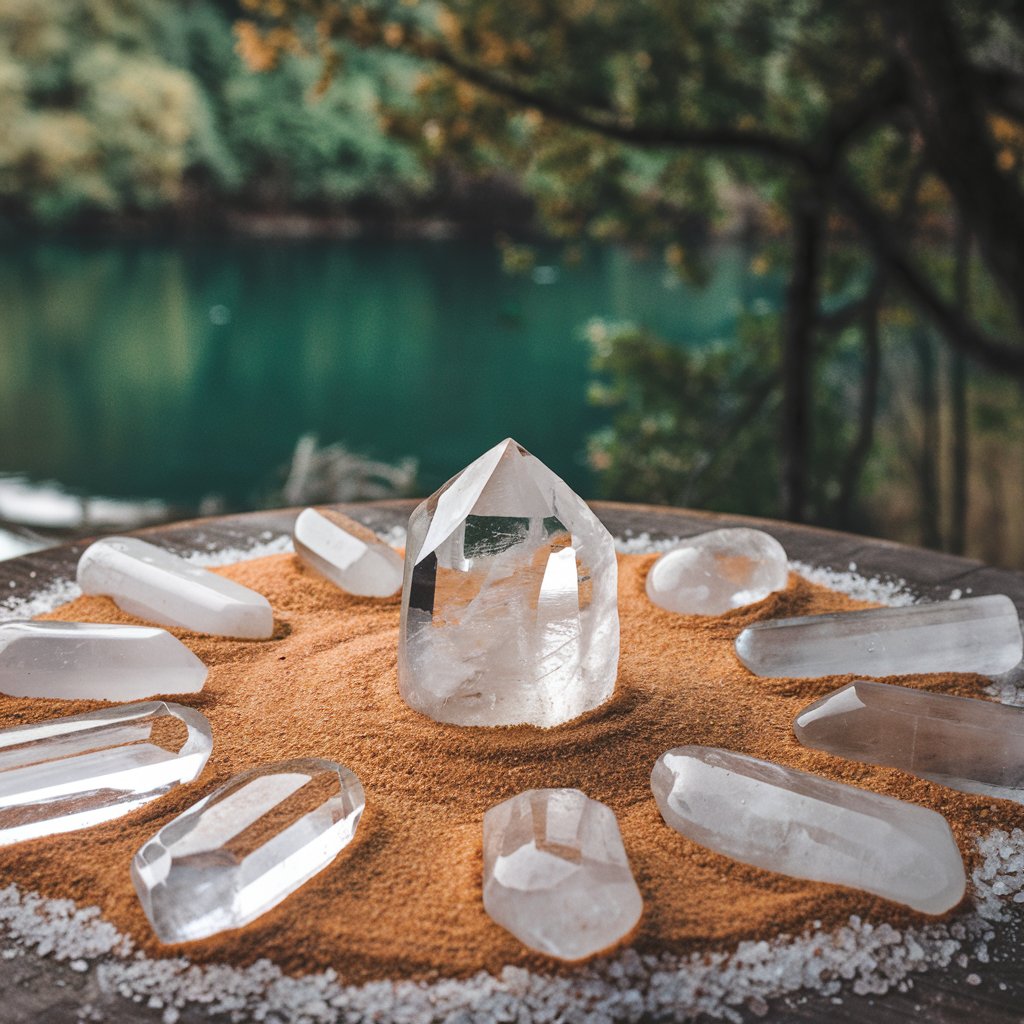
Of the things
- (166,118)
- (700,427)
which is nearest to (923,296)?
(700,427)

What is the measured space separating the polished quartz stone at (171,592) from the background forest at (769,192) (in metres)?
1.39

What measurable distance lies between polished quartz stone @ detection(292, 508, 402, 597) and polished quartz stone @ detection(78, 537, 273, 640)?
0.08 metres

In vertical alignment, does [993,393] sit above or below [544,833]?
below

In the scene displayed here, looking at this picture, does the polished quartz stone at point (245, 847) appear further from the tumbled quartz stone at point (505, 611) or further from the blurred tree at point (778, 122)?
the blurred tree at point (778, 122)

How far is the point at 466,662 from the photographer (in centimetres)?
67

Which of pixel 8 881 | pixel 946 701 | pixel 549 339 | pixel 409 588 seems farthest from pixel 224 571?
pixel 549 339

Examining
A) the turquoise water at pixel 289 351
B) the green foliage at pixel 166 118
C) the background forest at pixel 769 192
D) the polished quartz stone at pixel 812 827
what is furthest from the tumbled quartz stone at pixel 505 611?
the green foliage at pixel 166 118

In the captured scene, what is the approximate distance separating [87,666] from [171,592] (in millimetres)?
133

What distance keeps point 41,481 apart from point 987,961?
4543 millimetres

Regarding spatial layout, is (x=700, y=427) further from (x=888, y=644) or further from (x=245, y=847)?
(x=245, y=847)

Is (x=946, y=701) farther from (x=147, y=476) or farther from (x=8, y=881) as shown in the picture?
(x=147, y=476)

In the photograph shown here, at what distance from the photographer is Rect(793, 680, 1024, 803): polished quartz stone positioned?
0.61 m

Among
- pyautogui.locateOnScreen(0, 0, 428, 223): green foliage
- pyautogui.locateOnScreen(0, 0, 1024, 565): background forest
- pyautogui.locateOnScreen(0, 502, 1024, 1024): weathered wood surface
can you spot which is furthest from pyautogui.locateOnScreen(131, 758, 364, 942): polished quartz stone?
pyautogui.locateOnScreen(0, 0, 428, 223): green foliage

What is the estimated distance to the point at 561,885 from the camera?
0.48 m
